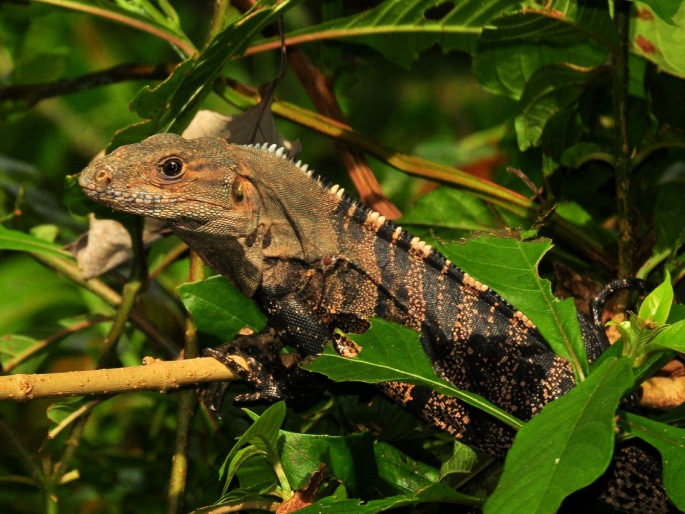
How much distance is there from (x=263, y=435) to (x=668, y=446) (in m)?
1.01

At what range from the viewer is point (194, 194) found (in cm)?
329

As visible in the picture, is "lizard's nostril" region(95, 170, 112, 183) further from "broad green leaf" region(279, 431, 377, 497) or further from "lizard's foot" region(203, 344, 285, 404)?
"broad green leaf" region(279, 431, 377, 497)

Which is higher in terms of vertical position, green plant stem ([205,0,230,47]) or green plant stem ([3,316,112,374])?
green plant stem ([205,0,230,47])

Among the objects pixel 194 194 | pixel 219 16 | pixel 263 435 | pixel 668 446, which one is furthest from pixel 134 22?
pixel 668 446

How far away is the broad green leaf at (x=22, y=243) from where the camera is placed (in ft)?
10.6

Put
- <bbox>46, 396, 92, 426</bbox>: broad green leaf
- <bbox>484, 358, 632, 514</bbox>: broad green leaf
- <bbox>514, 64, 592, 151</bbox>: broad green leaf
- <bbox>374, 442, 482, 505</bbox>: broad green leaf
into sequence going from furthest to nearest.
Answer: <bbox>514, 64, 592, 151</bbox>: broad green leaf, <bbox>46, 396, 92, 426</bbox>: broad green leaf, <bbox>374, 442, 482, 505</bbox>: broad green leaf, <bbox>484, 358, 632, 514</bbox>: broad green leaf

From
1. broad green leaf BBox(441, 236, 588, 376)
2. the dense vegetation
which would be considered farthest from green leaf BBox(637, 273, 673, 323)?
broad green leaf BBox(441, 236, 588, 376)

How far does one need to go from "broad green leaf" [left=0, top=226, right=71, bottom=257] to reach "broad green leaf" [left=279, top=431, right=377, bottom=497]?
126 centimetres

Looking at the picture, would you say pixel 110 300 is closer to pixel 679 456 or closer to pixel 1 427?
pixel 1 427

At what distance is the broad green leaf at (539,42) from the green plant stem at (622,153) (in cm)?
11

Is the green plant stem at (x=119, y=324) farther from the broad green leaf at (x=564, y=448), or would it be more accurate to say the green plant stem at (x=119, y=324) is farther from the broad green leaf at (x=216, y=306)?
the broad green leaf at (x=564, y=448)

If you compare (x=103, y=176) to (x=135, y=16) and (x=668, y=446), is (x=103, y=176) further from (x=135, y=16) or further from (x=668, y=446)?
(x=668, y=446)

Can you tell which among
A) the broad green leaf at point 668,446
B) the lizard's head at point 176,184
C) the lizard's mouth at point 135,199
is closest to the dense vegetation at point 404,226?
the broad green leaf at point 668,446

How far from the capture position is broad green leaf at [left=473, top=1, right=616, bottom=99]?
3.40 m
